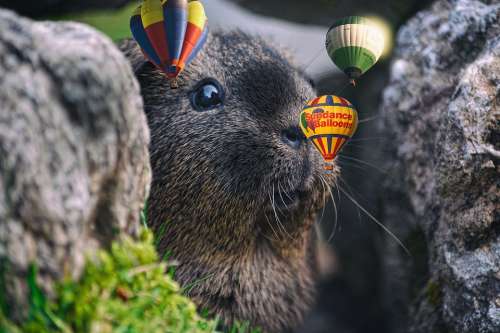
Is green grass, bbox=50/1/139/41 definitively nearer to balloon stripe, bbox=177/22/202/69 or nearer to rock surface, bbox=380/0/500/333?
balloon stripe, bbox=177/22/202/69

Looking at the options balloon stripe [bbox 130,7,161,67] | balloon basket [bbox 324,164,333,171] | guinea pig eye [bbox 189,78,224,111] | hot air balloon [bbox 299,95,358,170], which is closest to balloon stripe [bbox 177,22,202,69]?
balloon stripe [bbox 130,7,161,67]

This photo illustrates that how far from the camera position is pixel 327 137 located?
2373mm

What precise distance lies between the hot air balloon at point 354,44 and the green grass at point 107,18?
181 cm

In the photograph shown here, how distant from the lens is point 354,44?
2.34 meters

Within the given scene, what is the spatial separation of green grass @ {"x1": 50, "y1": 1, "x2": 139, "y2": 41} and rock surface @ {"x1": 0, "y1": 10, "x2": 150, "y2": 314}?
2.04 metres

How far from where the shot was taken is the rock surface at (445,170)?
2461 millimetres

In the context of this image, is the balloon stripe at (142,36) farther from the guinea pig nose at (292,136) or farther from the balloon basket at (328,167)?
the balloon basket at (328,167)

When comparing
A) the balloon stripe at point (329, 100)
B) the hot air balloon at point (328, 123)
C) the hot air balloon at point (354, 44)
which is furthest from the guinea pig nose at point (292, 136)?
the hot air balloon at point (354, 44)

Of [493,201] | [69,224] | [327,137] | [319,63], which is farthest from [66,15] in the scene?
[493,201]

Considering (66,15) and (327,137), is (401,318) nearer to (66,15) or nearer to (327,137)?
(327,137)

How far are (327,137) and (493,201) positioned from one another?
2.65ft

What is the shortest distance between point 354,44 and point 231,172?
80 cm

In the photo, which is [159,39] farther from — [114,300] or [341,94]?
[341,94]

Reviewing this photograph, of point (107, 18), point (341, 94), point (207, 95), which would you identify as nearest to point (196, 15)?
point (207, 95)
